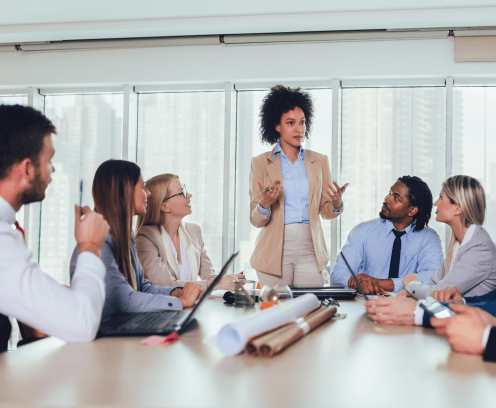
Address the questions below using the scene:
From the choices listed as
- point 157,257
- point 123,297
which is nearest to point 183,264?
point 157,257

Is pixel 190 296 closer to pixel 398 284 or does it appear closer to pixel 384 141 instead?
pixel 398 284

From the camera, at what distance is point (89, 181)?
580 centimetres

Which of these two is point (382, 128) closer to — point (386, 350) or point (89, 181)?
point (89, 181)

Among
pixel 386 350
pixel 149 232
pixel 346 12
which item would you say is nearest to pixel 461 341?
pixel 386 350

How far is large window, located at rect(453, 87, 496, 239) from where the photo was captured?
199 inches

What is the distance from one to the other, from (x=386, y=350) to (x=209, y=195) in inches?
172

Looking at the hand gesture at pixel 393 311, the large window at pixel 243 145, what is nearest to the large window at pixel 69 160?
the large window at pixel 243 145

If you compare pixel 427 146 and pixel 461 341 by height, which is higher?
pixel 427 146

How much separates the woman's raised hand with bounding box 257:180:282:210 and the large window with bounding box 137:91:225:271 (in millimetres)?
2085

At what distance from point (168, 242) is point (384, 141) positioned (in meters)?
3.27

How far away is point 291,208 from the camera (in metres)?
3.61

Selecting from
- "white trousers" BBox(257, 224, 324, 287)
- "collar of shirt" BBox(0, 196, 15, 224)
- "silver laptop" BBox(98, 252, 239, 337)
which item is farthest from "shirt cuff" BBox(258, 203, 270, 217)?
"collar of shirt" BBox(0, 196, 15, 224)

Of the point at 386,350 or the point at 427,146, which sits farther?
the point at 427,146

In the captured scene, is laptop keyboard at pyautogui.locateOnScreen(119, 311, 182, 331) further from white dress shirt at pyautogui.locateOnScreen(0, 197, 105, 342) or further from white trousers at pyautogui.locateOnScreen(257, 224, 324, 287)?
white trousers at pyautogui.locateOnScreen(257, 224, 324, 287)
